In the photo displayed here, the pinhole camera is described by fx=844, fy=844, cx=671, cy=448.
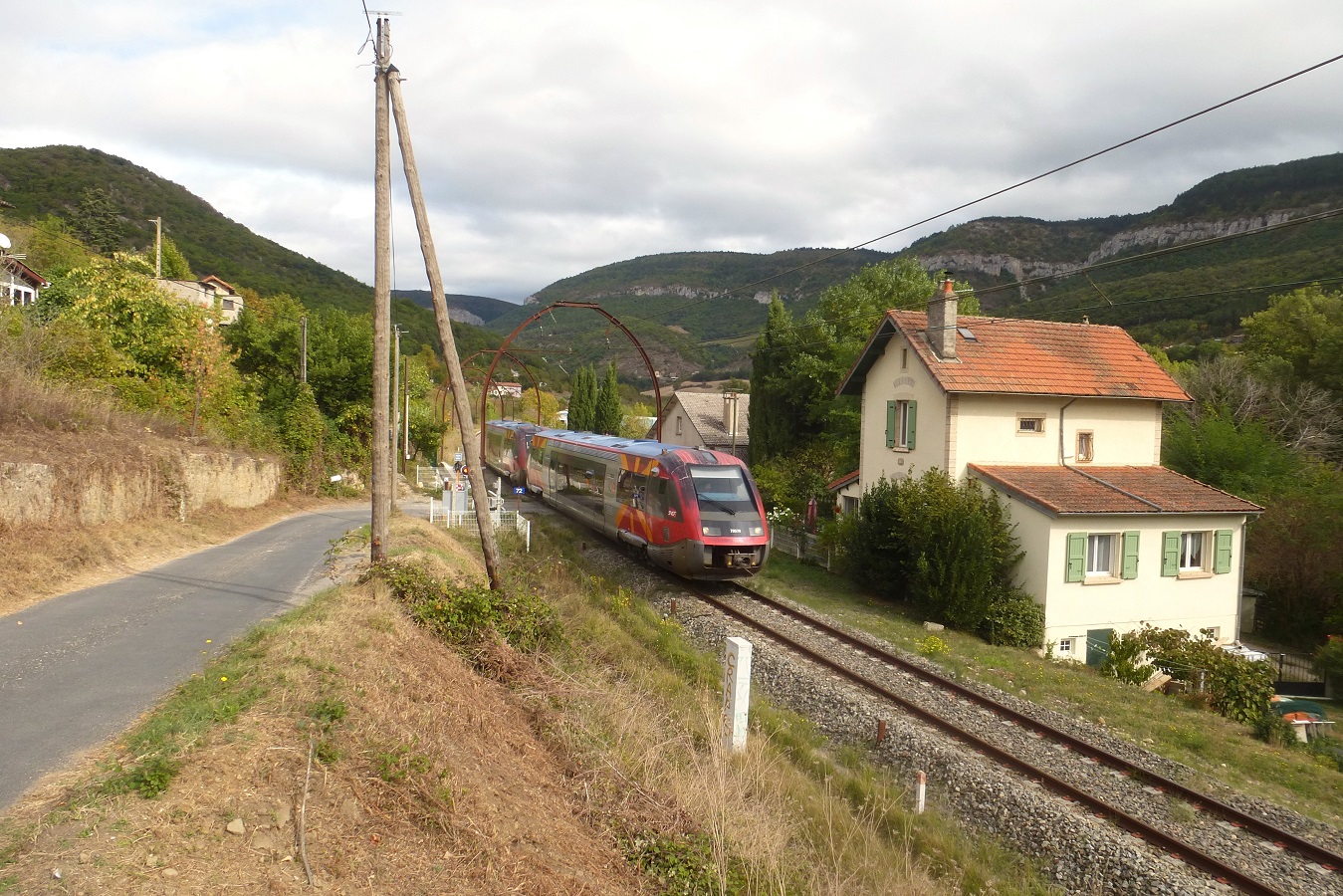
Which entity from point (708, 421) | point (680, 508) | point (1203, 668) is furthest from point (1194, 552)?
point (708, 421)

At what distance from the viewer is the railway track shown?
734cm

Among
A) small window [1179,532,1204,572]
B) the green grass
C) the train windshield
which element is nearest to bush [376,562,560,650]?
the train windshield

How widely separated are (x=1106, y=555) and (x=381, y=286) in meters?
16.3

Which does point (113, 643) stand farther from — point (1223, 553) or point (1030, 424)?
point (1223, 553)

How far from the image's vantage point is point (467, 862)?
5.61 metres

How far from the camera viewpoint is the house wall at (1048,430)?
2056cm

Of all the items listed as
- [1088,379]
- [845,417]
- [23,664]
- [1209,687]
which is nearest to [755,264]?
[845,417]

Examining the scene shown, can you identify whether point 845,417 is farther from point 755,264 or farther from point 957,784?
point 755,264

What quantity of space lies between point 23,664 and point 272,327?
95.0 feet

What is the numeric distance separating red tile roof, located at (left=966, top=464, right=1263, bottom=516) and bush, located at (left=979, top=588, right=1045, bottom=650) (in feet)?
6.83

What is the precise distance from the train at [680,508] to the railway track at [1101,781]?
2201mm

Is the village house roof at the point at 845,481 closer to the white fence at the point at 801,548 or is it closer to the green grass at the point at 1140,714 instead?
the white fence at the point at 801,548

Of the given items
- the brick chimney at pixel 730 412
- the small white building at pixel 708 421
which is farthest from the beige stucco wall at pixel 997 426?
the small white building at pixel 708 421

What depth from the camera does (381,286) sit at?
10.9 m
